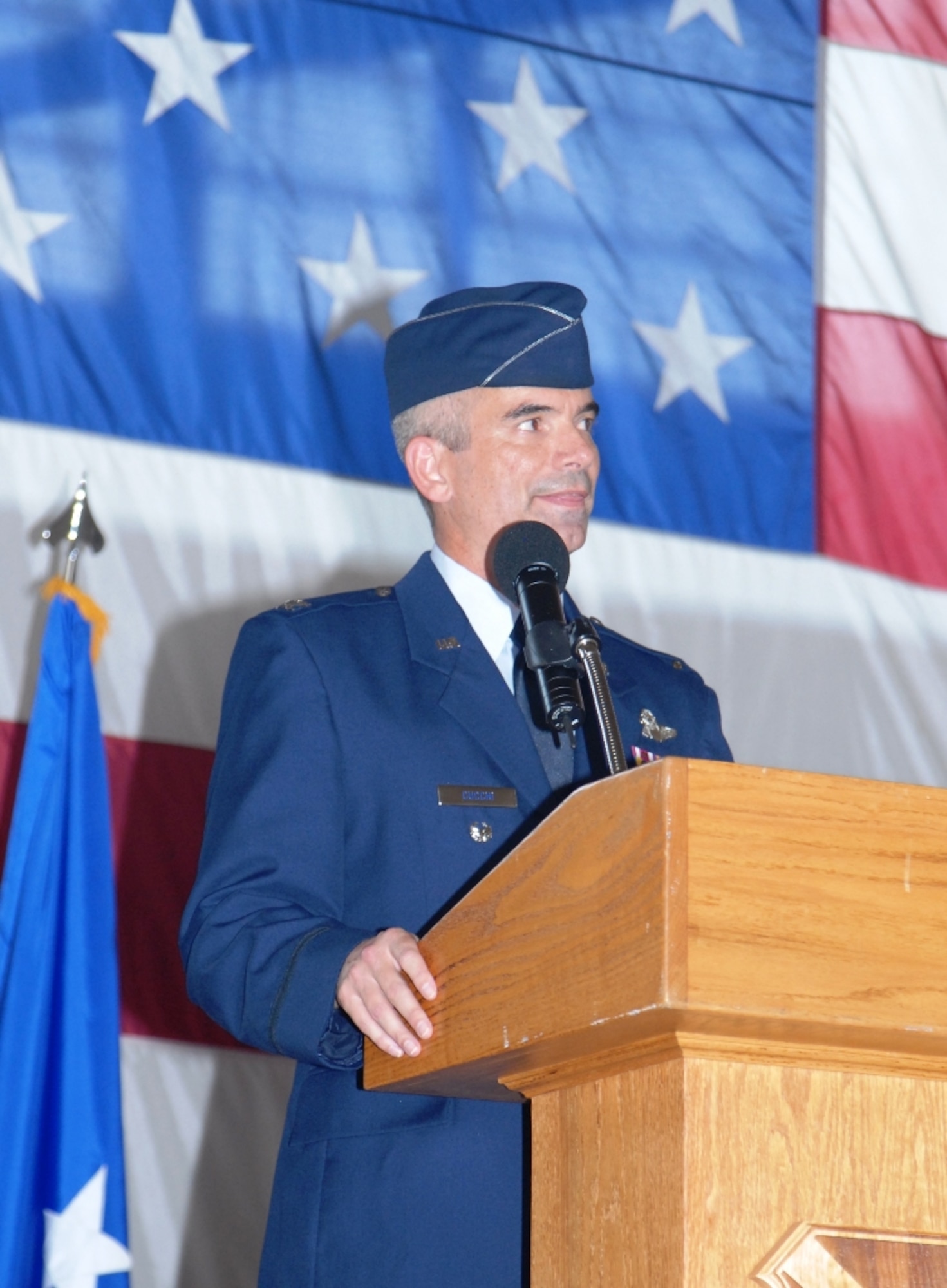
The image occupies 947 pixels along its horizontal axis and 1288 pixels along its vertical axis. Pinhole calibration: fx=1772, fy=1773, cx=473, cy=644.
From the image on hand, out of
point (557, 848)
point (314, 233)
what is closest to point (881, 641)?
point (314, 233)

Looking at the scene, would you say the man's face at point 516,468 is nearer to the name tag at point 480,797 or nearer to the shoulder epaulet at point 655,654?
the shoulder epaulet at point 655,654

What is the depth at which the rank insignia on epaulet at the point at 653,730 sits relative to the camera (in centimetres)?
200

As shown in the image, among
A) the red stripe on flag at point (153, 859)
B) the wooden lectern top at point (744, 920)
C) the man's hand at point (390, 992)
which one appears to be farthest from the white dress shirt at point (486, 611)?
the red stripe on flag at point (153, 859)

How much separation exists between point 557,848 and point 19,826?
5.55ft

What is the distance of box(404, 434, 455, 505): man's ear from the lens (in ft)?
7.15

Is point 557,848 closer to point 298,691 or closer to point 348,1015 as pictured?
point 348,1015

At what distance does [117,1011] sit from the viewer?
262 centimetres

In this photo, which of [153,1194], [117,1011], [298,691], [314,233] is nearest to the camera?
[298,691]

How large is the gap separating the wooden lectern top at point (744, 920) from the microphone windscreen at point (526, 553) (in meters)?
0.52

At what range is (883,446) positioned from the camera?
4.02 meters

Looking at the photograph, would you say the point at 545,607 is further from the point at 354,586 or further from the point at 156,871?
the point at 354,586

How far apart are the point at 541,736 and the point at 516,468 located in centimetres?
38

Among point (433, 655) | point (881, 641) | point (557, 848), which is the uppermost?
point (881, 641)

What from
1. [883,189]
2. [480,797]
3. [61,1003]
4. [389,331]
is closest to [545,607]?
[480,797]
